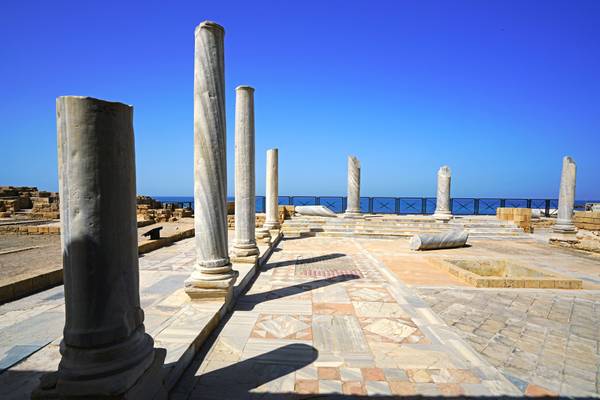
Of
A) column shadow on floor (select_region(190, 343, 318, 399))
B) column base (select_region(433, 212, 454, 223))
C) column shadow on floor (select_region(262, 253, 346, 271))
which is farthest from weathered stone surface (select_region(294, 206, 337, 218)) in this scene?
column shadow on floor (select_region(190, 343, 318, 399))

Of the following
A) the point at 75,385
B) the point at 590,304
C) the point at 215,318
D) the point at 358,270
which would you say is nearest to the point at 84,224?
the point at 75,385

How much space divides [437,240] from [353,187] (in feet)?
23.8

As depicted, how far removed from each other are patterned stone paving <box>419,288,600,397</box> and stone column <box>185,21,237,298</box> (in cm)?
358

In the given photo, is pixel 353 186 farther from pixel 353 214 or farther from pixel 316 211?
pixel 316 211

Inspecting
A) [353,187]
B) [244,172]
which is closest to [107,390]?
[244,172]

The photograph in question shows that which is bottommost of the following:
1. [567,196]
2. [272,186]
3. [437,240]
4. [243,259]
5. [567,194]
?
[437,240]

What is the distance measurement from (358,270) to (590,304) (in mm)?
4251

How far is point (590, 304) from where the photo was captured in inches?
212

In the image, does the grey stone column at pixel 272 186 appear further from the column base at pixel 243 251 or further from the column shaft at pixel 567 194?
the column shaft at pixel 567 194

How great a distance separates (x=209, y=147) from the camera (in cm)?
469

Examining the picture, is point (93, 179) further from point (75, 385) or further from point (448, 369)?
point (448, 369)

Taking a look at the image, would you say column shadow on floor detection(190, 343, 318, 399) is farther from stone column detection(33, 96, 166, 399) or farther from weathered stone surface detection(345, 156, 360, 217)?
weathered stone surface detection(345, 156, 360, 217)

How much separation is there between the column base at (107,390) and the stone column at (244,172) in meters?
4.81

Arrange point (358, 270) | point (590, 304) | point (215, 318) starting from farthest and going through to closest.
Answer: point (358, 270)
point (590, 304)
point (215, 318)
